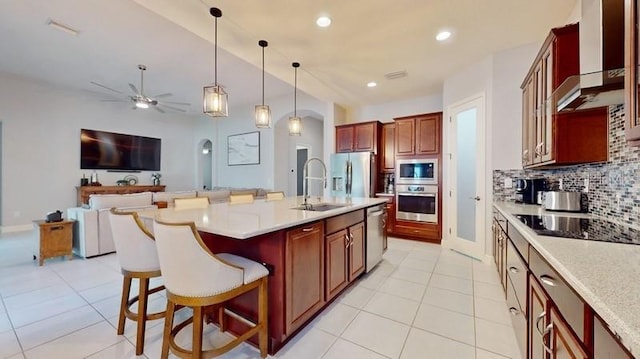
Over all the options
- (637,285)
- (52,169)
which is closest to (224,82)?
(52,169)

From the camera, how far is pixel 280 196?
11.7 ft

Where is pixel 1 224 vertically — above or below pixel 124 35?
below

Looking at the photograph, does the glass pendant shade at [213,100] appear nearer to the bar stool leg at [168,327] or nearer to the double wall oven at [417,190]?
the bar stool leg at [168,327]

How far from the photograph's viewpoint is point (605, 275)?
0.80m

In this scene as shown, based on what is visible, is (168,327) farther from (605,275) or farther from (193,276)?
(605,275)

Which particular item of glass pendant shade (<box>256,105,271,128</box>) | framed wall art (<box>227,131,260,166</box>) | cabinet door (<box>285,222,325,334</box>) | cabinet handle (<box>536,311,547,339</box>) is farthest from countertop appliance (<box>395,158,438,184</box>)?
framed wall art (<box>227,131,260,166</box>)

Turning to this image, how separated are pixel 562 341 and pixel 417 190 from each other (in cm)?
378

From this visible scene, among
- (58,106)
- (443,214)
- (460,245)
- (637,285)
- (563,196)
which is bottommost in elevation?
(460,245)

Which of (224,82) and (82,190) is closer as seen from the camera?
(224,82)

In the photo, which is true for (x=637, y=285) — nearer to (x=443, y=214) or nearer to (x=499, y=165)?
(x=499, y=165)

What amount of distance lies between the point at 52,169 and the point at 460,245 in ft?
27.0

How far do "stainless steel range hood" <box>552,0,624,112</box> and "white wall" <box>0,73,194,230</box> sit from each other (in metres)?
8.26

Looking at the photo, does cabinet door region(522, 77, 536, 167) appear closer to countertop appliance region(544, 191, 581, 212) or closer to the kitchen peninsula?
countertop appliance region(544, 191, 581, 212)

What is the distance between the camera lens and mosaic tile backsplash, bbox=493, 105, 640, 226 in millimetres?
Answer: 1508
